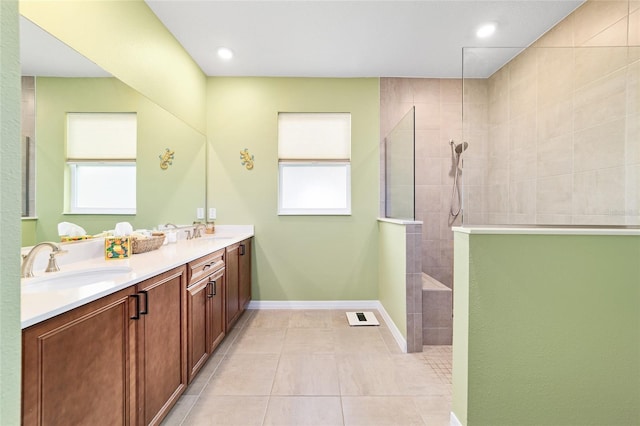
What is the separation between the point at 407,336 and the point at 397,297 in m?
0.36

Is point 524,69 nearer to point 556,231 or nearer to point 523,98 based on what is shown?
point 523,98

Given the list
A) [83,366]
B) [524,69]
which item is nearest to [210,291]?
[83,366]

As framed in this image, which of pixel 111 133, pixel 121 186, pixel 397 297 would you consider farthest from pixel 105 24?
pixel 397 297

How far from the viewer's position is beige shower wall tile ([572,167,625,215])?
1610mm

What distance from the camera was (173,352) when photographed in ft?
5.51

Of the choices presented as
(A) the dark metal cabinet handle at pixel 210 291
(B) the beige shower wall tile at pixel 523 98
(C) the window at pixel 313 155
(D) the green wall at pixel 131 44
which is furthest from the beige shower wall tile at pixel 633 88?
(D) the green wall at pixel 131 44

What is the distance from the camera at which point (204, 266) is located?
7.02 feet

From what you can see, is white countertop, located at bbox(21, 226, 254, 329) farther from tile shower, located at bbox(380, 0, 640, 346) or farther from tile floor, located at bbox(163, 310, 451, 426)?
tile shower, located at bbox(380, 0, 640, 346)

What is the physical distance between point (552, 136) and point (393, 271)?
1.66 metres

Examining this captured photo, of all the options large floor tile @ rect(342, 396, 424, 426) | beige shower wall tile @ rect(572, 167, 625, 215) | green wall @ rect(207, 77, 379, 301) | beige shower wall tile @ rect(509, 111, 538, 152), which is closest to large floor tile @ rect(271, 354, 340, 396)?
large floor tile @ rect(342, 396, 424, 426)

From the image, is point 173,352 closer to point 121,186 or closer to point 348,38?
point 121,186

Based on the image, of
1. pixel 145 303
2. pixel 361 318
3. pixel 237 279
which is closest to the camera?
pixel 145 303

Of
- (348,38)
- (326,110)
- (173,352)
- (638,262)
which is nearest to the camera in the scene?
(638,262)

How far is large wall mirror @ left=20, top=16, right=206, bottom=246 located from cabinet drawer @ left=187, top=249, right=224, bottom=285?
2.04ft
